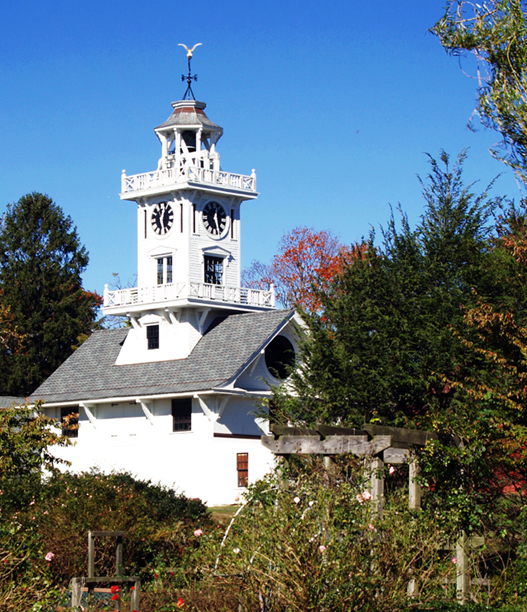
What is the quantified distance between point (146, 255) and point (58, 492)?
2161cm

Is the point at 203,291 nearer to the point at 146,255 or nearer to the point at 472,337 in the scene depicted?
the point at 146,255

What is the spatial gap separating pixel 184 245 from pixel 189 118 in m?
5.67

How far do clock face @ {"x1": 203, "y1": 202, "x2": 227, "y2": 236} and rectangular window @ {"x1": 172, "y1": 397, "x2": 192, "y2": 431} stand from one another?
7.57 metres

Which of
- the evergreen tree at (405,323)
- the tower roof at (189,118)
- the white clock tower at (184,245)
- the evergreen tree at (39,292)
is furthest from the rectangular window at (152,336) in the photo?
the evergreen tree at (39,292)

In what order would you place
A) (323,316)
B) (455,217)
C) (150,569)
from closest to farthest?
(150,569) < (455,217) < (323,316)

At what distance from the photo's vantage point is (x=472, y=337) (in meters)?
23.9

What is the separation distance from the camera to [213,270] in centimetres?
3928

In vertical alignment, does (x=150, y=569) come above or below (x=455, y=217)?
below

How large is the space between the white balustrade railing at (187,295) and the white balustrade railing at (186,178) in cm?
433

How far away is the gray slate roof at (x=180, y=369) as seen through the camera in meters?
35.4

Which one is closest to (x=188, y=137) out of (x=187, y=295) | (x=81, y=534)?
(x=187, y=295)

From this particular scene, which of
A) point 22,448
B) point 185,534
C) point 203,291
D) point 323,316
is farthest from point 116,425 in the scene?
point 185,534

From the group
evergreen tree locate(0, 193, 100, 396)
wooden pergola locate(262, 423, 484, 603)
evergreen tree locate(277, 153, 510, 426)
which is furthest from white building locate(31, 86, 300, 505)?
wooden pergola locate(262, 423, 484, 603)

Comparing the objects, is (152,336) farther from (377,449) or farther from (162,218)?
(377,449)
